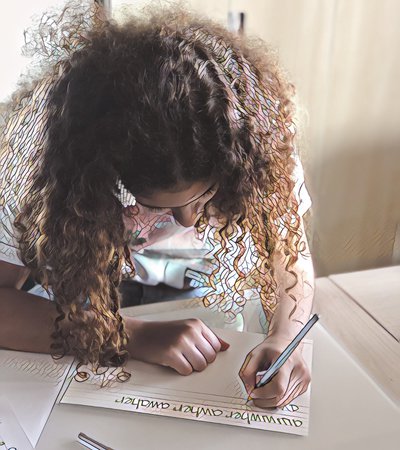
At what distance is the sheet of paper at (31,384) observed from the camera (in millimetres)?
662

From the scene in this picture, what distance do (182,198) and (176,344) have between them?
20cm

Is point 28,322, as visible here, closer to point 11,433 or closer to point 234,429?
point 11,433

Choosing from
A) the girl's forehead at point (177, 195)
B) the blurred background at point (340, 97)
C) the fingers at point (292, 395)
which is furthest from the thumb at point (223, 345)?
the blurred background at point (340, 97)

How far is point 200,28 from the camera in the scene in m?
0.68

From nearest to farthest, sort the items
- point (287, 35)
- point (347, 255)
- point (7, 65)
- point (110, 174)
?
point (110, 174), point (7, 65), point (287, 35), point (347, 255)

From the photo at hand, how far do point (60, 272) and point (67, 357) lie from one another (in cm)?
13

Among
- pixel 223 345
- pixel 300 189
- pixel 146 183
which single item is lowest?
pixel 223 345

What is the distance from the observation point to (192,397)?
27.4 inches

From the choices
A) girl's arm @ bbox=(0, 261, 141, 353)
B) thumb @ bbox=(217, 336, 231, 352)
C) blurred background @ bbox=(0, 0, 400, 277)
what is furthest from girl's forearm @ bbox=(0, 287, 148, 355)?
blurred background @ bbox=(0, 0, 400, 277)

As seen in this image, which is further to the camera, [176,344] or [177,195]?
[176,344]

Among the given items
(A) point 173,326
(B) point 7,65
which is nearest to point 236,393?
(A) point 173,326

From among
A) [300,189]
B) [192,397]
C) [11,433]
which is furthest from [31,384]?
[300,189]

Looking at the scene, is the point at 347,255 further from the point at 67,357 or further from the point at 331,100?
the point at 67,357

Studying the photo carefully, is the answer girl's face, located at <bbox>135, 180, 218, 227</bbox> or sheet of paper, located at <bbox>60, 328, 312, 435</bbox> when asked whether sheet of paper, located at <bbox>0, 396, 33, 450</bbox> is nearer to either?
sheet of paper, located at <bbox>60, 328, 312, 435</bbox>
